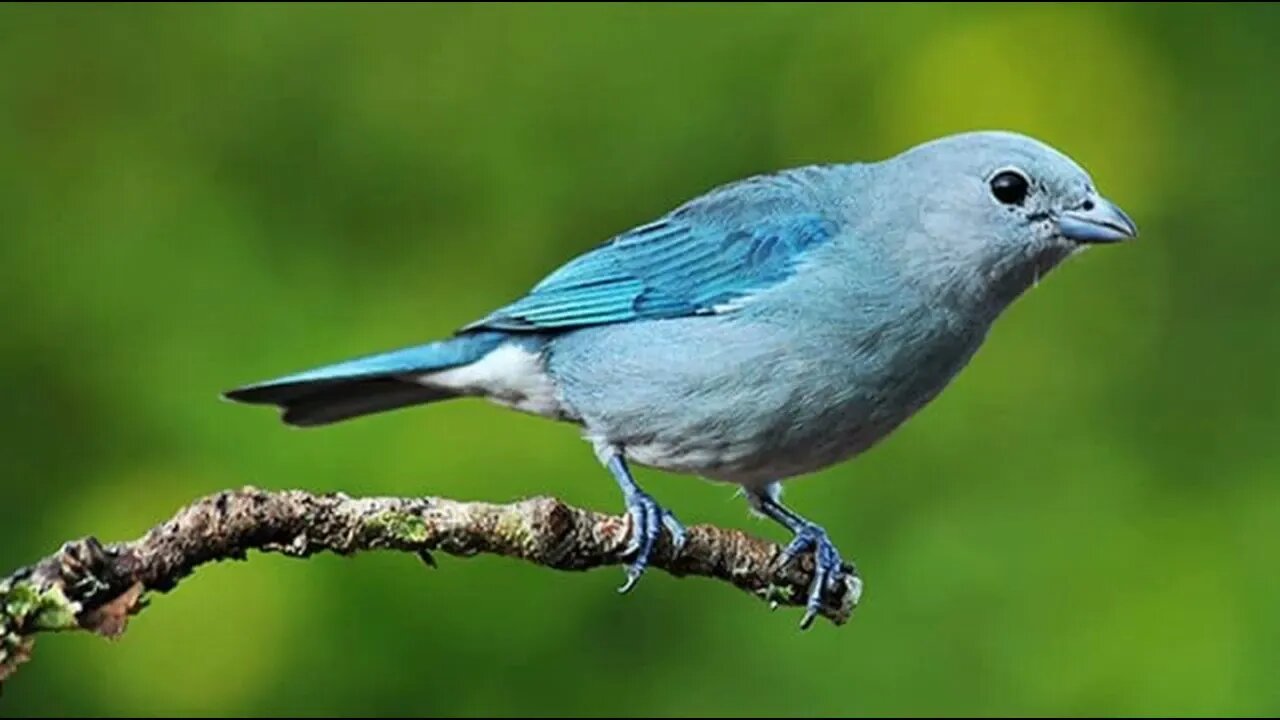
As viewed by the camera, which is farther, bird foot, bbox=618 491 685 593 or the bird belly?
the bird belly

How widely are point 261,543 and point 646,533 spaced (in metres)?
0.81

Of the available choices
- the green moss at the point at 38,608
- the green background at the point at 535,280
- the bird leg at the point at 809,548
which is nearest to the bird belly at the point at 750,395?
the bird leg at the point at 809,548

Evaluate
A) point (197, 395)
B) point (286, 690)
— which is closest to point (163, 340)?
point (197, 395)

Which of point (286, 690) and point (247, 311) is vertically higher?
point (247, 311)

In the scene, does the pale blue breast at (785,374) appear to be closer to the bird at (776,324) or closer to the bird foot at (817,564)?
the bird at (776,324)

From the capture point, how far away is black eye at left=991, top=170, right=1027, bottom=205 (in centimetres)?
343

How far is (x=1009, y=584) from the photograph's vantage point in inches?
188

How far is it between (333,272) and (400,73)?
2.15 feet

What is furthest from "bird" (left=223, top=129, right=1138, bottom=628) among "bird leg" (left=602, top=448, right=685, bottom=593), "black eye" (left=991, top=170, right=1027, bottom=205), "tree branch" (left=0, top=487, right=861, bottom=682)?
"tree branch" (left=0, top=487, right=861, bottom=682)

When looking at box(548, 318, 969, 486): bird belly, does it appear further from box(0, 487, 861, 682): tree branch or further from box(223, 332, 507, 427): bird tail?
box(0, 487, 861, 682): tree branch

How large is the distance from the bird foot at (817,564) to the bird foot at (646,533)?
22 centimetres

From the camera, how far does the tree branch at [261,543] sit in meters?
1.97

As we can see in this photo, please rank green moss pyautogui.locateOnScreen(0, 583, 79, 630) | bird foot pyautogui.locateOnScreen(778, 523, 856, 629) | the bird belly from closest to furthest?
1. green moss pyautogui.locateOnScreen(0, 583, 79, 630)
2. bird foot pyautogui.locateOnScreen(778, 523, 856, 629)
3. the bird belly

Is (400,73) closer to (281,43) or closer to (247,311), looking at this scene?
(281,43)
